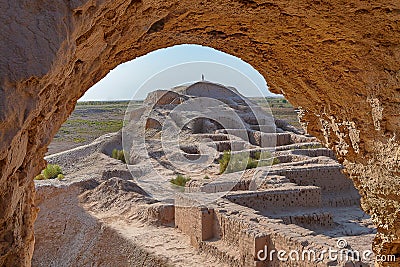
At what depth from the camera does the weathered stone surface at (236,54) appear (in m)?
1.43

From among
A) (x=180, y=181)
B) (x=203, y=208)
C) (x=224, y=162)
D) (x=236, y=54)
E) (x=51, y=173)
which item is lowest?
(x=51, y=173)

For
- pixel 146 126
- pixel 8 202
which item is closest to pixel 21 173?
pixel 8 202

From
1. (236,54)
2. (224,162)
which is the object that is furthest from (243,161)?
(236,54)

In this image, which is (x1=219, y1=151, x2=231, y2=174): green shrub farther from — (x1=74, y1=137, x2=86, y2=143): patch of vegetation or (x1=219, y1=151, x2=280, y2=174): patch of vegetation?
(x1=74, y1=137, x2=86, y2=143): patch of vegetation

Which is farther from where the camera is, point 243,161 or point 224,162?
point 224,162

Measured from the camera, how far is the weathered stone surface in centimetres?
143

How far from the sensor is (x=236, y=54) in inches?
153

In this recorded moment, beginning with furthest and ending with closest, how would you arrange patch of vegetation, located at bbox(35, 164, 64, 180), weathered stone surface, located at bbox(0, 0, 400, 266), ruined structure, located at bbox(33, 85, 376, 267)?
1. patch of vegetation, located at bbox(35, 164, 64, 180)
2. ruined structure, located at bbox(33, 85, 376, 267)
3. weathered stone surface, located at bbox(0, 0, 400, 266)

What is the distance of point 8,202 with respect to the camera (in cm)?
163

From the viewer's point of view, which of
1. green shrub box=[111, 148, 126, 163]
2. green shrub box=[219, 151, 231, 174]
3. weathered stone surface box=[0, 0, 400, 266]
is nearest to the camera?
weathered stone surface box=[0, 0, 400, 266]

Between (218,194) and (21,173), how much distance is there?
672cm

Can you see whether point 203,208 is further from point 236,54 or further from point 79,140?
point 79,140

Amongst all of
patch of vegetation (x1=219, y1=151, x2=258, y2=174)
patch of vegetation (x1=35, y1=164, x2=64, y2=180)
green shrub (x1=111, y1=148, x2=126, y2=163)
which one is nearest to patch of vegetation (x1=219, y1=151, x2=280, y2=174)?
patch of vegetation (x1=219, y1=151, x2=258, y2=174)

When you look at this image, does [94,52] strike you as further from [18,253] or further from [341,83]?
[341,83]
